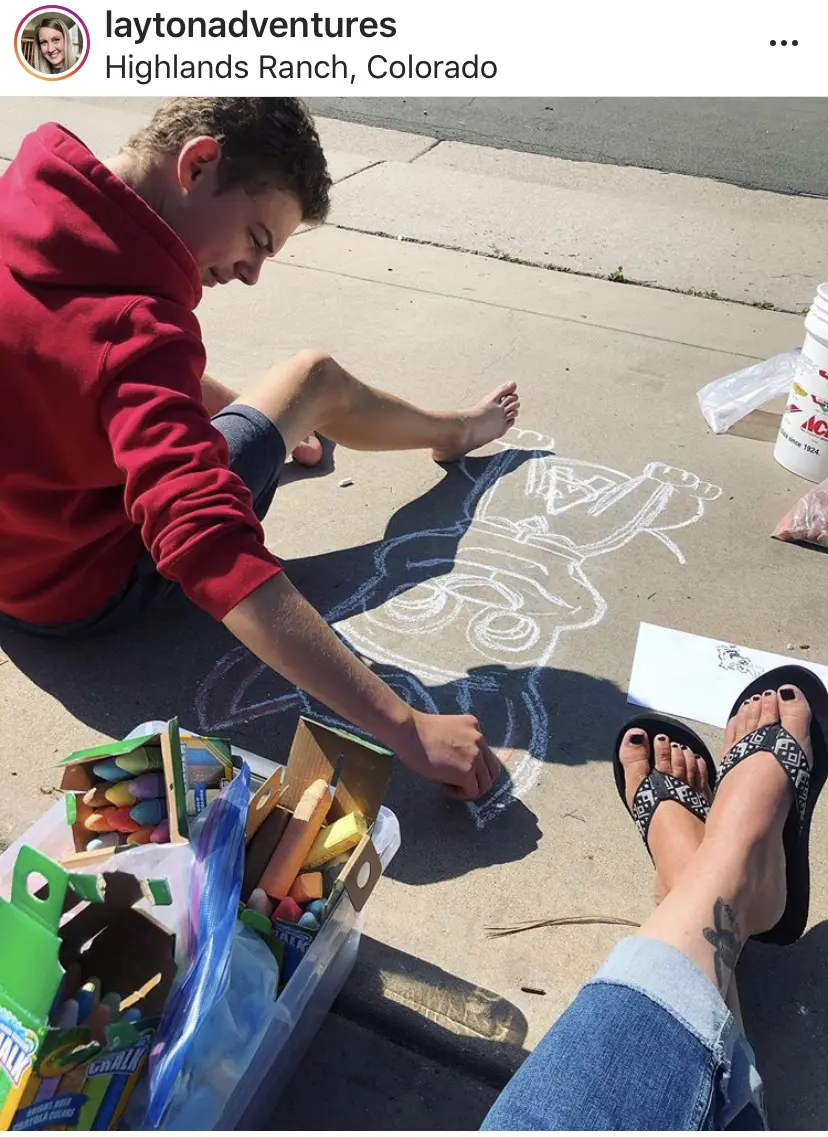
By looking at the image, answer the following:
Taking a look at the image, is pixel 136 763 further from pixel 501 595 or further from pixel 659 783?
pixel 501 595

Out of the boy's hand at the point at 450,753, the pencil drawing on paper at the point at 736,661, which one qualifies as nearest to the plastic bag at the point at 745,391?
the pencil drawing on paper at the point at 736,661

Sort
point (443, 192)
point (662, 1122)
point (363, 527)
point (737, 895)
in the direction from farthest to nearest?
point (443, 192) < point (363, 527) < point (737, 895) < point (662, 1122)

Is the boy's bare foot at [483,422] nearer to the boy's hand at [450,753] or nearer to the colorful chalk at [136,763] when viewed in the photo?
the boy's hand at [450,753]

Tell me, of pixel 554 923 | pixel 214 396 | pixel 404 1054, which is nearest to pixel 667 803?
pixel 554 923

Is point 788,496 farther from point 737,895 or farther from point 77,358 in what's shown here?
point 77,358

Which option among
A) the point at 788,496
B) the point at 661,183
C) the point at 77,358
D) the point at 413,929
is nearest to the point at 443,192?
the point at 661,183

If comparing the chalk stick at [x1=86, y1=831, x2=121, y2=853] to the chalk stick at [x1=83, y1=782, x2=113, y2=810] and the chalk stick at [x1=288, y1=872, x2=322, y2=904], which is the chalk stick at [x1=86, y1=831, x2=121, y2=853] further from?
the chalk stick at [x1=288, y1=872, x2=322, y2=904]

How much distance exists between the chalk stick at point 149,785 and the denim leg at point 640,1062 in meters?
0.58

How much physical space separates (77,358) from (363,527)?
1155mm

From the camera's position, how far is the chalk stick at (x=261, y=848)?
146 centimetres

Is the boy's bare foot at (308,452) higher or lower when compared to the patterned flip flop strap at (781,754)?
lower

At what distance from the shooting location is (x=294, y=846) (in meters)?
1.48

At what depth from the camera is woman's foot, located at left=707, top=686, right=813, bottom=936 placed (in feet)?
5.41

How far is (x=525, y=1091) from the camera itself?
4.13ft
